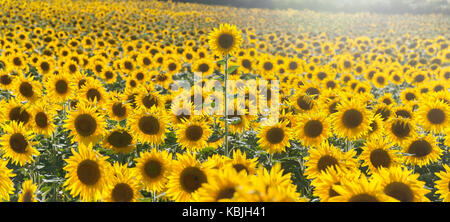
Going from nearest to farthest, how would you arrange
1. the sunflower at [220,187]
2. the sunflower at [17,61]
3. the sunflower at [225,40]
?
the sunflower at [220,187]
the sunflower at [225,40]
the sunflower at [17,61]

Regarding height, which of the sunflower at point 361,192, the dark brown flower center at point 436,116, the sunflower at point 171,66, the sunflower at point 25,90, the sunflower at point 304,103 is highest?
the sunflower at point 171,66

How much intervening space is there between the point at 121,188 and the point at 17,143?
1.79m

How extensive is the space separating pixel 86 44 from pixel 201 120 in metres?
11.3

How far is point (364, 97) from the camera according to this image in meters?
5.37

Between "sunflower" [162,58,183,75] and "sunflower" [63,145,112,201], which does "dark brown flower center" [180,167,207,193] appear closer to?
"sunflower" [63,145,112,201]

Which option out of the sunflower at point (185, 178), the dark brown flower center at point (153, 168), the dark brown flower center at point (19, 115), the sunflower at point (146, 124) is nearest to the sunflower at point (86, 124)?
the sunflower at point (146, 124)

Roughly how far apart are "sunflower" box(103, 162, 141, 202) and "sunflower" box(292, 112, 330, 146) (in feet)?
7.94

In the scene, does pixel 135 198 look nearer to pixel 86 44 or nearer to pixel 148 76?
pixel 148 76

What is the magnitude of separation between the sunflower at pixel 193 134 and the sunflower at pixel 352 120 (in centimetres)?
180

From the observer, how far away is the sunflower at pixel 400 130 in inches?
174

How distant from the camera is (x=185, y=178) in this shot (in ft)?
7.91

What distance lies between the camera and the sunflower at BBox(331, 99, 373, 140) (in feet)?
14.1

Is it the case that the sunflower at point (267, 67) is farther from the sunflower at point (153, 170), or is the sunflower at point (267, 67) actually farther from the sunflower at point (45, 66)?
the sunflower at point (153, 170)
